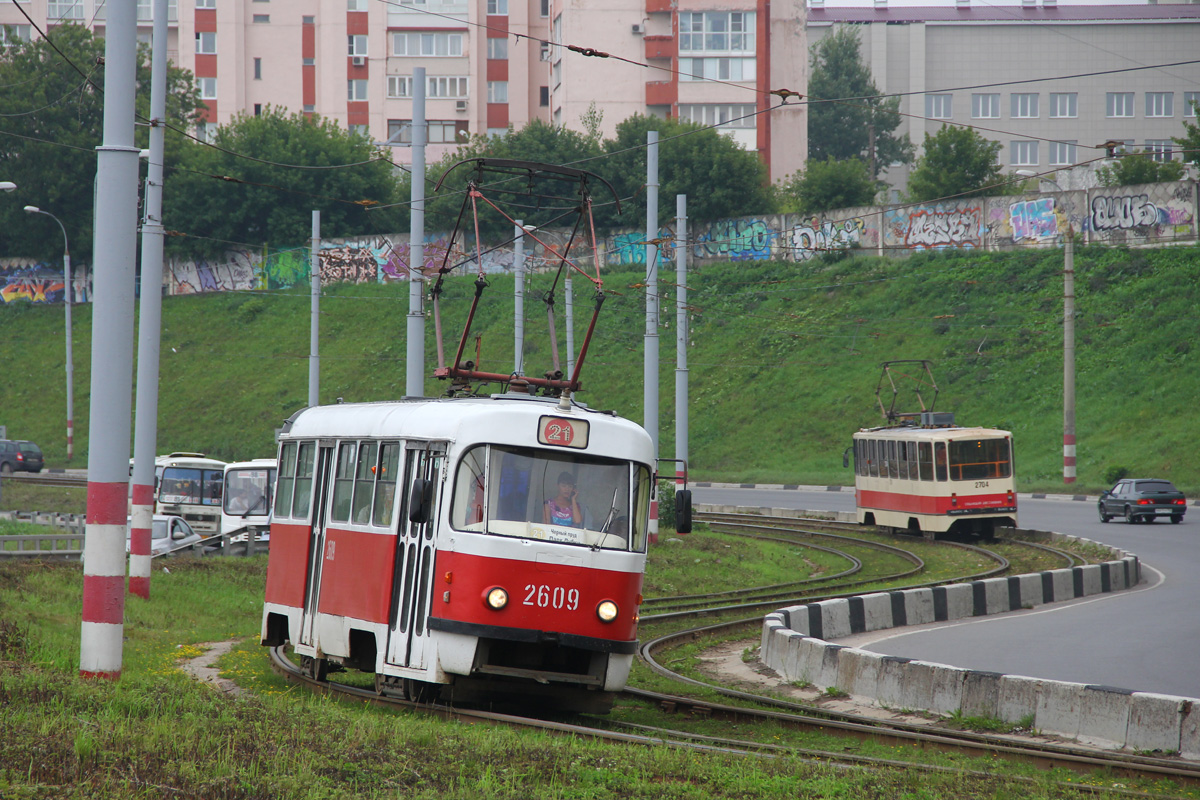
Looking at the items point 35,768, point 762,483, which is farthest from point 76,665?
point 762,483

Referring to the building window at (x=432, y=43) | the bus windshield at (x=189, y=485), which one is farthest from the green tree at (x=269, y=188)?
the bus windshield at (x=189, y=485)

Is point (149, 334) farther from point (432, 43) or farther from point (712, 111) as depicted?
point (432, 43)

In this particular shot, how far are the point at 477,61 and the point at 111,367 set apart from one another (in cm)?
7088

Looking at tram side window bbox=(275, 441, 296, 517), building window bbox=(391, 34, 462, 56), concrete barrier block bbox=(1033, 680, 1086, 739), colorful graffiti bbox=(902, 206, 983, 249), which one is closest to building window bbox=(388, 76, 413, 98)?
building window bbox=(391, 34, 462, 56)

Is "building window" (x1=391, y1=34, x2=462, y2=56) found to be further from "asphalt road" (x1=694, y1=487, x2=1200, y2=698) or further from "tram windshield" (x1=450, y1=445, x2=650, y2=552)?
"tram windshield" (x1=450, y1=445, x2=650, y2=552)

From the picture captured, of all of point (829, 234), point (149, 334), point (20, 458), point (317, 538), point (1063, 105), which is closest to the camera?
point (317, 538)

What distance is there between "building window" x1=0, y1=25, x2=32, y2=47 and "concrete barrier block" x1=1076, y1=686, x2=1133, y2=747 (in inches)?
2816

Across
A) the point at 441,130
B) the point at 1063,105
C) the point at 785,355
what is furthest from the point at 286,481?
the point at 1063,105

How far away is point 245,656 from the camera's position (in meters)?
14.7

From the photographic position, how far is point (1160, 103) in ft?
284

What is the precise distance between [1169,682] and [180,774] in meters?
9.34

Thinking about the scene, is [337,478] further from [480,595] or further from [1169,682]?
[1169,682]

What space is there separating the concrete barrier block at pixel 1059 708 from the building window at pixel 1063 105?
84.7m

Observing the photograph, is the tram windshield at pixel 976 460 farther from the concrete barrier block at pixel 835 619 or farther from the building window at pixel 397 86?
the building window at pixel 397 86
